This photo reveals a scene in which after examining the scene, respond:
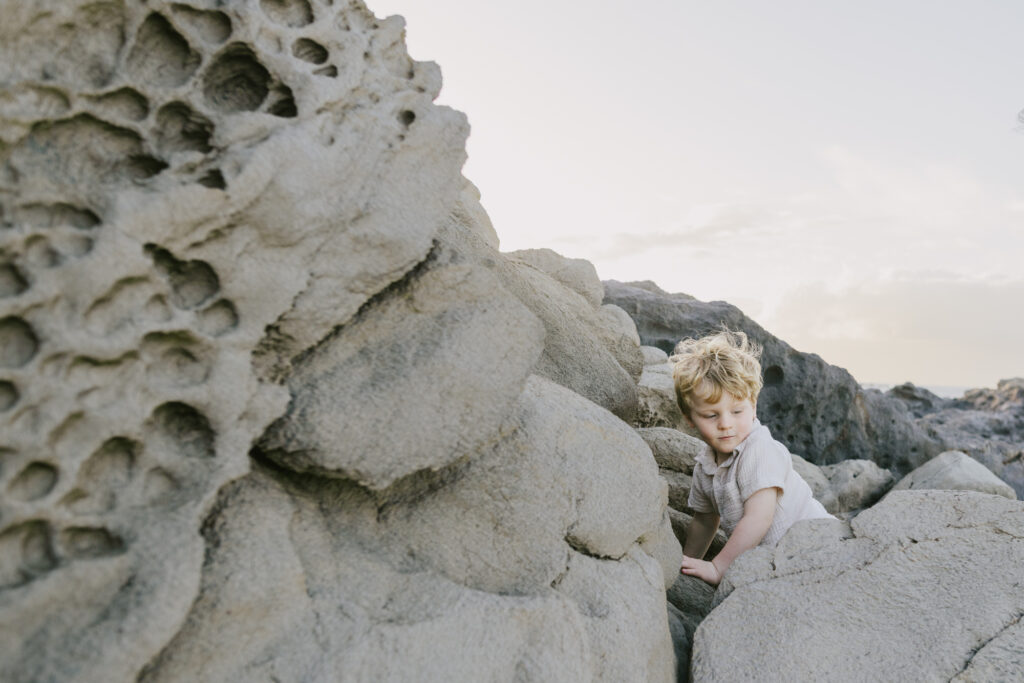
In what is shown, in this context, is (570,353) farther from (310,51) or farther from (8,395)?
(8,395)

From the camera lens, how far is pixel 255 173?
70.1 inches

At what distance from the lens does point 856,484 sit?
17.4 feet

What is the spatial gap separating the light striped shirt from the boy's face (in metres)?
0.03

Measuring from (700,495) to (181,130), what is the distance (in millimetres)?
2428

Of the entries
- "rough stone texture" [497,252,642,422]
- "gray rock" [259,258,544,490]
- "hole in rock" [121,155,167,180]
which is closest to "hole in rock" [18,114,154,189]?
"hole in rock" [121,155,167,180]

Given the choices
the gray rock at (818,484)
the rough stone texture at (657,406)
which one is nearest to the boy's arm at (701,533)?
the rough stone texture at (657,406)

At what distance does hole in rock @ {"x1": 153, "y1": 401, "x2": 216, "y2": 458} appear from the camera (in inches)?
66.7

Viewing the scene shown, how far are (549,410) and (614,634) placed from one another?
24.9 inches

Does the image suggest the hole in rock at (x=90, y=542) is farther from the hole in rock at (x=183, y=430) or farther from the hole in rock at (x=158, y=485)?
the hole in rock at (x=183, y=430)

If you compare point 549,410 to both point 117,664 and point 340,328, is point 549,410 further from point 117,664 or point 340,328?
point 117,664

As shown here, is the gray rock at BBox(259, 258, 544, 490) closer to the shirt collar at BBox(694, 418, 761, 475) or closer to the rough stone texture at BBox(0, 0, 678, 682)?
the rough stone texture at BBox(0, 0, 678, 682)

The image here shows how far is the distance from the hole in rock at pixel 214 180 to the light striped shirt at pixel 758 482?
2143 mm

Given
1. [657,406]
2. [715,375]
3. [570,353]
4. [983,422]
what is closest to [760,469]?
[715,375]

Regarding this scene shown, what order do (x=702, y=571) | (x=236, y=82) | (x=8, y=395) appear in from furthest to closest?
(x=702, y=571)
(x=236, y=82)
(x=8, y=395)
